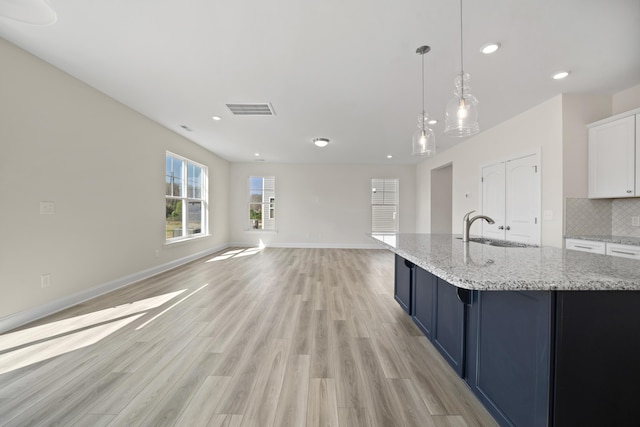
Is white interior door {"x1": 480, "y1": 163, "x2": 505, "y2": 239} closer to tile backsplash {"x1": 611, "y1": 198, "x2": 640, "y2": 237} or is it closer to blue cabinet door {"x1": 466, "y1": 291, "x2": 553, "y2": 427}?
tile backsplash {"x1": 611, "y1": 198, "x2": 640, "y2": 237}

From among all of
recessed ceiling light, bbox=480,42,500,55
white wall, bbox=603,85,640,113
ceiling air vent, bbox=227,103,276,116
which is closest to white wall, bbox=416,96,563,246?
white wall, bbox=603,85,640,113

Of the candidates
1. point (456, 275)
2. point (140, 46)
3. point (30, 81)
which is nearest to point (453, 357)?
point (456, 275)

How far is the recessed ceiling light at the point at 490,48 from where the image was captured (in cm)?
228

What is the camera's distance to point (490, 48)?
7.62 feet

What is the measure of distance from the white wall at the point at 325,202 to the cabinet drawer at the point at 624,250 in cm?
537

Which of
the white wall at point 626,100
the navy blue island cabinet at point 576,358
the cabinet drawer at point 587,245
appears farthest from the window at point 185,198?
the white wall at point 626,100

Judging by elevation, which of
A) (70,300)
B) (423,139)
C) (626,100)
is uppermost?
(626,100)

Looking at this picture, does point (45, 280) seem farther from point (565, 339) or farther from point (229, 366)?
point (565, 339)

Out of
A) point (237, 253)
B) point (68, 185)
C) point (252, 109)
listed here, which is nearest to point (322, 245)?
point (237, 253)

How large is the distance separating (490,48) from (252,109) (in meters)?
3.00

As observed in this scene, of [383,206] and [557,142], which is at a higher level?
[557,142]

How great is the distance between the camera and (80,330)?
2.42m

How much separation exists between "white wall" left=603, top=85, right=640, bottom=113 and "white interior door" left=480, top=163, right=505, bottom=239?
1369 millimetres

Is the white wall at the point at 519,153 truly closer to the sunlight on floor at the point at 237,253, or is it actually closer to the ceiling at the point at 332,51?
the ceiling at the point at 332,51
